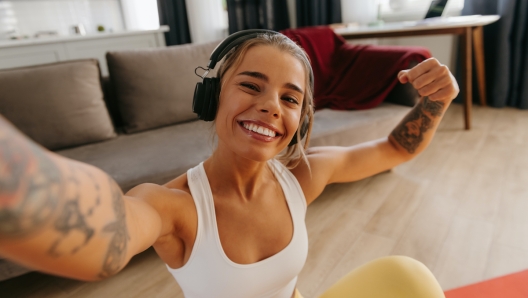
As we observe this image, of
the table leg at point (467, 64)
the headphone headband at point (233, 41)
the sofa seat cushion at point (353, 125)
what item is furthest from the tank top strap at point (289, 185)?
the table leg at point (467, 64)

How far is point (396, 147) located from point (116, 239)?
81 cm

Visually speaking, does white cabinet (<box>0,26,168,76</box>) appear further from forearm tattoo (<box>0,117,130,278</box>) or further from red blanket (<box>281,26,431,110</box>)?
forearm tattoo (<box>0,117,130,278</box>)

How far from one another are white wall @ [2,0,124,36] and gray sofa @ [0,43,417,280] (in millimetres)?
2292

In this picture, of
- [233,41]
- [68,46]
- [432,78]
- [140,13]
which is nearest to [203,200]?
[233,41]

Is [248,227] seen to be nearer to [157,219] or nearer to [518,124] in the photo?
[157,219]

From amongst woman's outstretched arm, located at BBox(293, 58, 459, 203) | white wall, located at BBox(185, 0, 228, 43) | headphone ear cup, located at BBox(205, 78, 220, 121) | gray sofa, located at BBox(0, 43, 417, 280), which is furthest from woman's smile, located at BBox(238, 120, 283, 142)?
white wall, located at BBox(185, 0, 228, 43)

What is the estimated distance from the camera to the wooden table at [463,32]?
2436mm

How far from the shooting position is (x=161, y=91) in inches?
78.4

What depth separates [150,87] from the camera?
1.98 m

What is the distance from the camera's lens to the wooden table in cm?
244

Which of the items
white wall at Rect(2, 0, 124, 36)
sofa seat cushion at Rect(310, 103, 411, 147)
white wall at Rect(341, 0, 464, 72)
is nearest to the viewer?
sofa seat cushion at Rect(310, 103, 411, 147)

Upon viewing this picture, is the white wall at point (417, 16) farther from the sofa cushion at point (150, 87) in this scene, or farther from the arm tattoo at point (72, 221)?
the arm tattoo at point (72, 221)

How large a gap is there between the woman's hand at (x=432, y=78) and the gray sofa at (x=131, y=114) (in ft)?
3.19

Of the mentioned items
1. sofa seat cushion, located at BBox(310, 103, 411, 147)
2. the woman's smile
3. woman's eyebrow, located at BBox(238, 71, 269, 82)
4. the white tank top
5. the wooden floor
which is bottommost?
the wooden floor
